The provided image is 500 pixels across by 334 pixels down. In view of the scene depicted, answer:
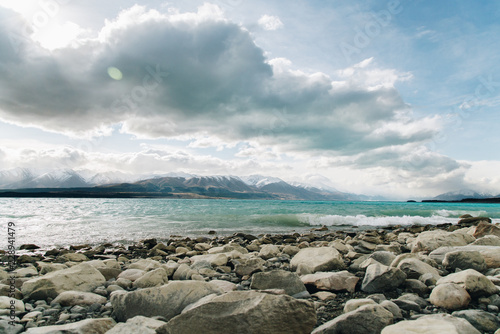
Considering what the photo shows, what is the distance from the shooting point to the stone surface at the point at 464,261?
6309mm

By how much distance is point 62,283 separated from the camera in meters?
5.51

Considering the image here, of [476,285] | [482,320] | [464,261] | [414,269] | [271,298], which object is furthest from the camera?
[464,261]

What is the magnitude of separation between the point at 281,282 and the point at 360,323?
2.06 metres

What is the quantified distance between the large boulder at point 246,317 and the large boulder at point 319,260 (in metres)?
3.51

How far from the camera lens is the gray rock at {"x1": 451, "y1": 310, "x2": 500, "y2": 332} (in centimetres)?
354

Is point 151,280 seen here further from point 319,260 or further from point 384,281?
point 384,281

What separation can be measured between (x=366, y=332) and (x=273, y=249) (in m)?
6.98

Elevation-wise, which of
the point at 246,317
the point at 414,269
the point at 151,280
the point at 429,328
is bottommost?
the point at 151,280

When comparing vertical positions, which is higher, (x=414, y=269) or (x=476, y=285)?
(x=476, y=285)

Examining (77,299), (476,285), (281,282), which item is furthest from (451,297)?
(77,299)

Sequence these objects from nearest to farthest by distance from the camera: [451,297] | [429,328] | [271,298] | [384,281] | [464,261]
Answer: [429,328], [271,298], [451,297], [384,281], [464,261]

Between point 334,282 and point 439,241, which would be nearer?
point 334,282

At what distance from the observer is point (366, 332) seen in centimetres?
329

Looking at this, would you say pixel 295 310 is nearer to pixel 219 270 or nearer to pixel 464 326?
pixel 464 326
